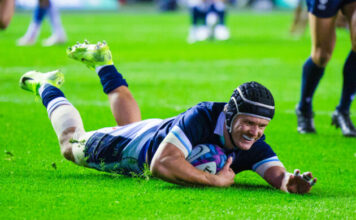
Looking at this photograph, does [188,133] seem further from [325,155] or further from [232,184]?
[325,155]

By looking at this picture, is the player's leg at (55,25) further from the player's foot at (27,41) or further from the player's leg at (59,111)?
the player's leg at (59,111)

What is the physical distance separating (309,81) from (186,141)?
334 cm

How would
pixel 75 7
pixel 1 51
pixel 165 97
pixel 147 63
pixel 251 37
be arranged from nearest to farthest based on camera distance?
pixel 165 97 < pixel 147 63 < pixel 1 51 < pixel 251 37 < pixel 75 7

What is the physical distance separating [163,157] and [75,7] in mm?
39205

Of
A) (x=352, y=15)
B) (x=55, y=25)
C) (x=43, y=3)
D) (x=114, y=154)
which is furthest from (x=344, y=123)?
(x=55, y=25)

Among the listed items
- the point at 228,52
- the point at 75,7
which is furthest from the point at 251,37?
the point at 75,7

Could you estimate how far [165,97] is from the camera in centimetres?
1037

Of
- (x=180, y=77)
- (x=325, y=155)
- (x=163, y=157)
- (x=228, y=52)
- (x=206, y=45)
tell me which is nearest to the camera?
(x=163, y=157)

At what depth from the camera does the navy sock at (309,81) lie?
8.05m

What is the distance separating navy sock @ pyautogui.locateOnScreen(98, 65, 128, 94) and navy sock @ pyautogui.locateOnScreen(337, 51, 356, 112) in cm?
262

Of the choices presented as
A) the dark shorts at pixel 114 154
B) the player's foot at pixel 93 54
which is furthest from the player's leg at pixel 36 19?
the dark shorts at pixel 114 154

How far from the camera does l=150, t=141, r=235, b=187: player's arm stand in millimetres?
5031

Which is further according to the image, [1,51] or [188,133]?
[1,51]

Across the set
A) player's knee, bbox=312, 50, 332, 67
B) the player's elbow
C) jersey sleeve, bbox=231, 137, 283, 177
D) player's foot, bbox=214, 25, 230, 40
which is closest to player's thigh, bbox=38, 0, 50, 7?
player's foot, bbox=214, 25, 230, 40
